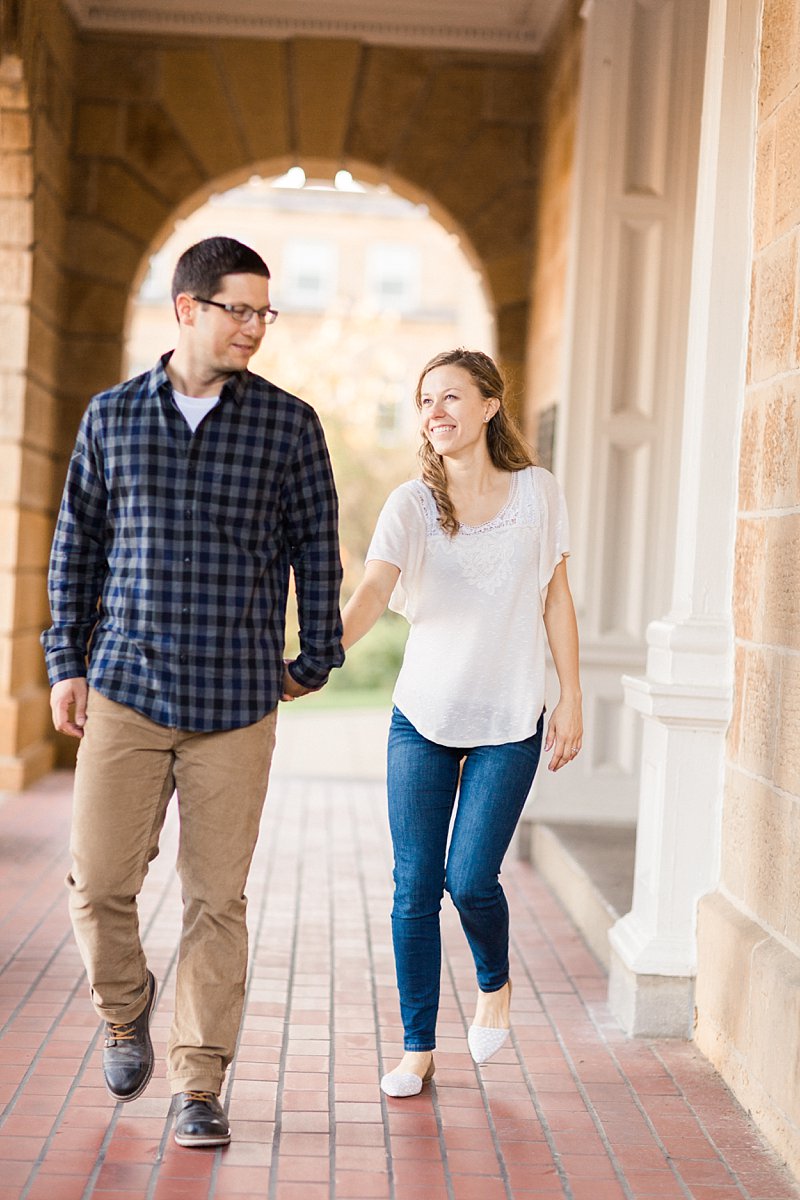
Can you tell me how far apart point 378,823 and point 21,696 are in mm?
2091

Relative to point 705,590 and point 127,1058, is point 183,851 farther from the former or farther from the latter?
point 705,590

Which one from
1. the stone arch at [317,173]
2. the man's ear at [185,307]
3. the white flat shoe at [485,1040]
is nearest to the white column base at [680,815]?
the white flat shoe at [485,1040]

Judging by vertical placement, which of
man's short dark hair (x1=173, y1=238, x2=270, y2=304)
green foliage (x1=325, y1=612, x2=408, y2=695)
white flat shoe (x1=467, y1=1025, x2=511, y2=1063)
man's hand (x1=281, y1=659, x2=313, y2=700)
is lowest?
green foliage (x1=325, y1=612, x2=408, y2=695)

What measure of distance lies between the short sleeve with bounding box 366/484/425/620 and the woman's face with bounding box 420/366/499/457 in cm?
14

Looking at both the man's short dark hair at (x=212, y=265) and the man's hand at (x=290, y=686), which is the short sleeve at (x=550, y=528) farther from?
the man's short dark hair at (x=212, y=265)

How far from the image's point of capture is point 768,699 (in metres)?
3.58

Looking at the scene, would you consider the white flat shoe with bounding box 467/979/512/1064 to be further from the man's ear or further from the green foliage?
the green foliage

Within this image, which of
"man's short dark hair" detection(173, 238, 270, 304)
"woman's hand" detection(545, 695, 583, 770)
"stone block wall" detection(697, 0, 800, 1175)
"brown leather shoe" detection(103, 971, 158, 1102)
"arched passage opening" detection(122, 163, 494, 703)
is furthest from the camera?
"arched passage opening" detection(122, 163, 494, 703)

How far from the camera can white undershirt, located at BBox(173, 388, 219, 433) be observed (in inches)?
118

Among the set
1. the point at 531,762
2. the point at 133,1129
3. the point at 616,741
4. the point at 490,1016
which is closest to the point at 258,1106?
the point at 133,1129

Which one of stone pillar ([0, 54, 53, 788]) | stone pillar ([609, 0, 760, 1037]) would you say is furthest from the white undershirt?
stone pillar ([0, 54, 53, 788])

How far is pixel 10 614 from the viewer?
7691 millimetres

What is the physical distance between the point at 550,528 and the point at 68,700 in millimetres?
1211

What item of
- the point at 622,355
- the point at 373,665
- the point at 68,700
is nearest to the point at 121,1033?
the point at 68,700
